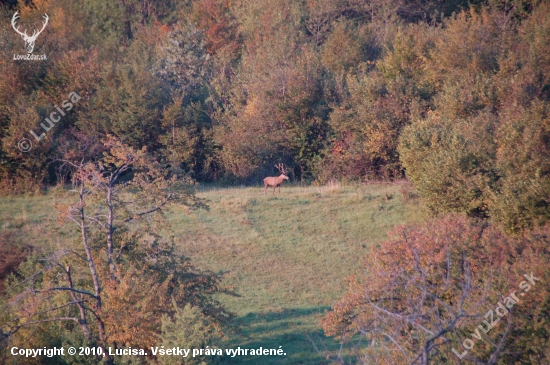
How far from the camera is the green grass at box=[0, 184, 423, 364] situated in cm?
1620

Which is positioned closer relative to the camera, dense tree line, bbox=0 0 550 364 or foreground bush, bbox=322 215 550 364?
foreground bush, bbox=322 215 550 364

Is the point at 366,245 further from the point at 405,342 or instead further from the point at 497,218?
the point at 405,342

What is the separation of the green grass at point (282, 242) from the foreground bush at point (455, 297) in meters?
2.51

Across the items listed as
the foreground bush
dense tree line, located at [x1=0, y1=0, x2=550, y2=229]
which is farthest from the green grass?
dense tree line, located at [x1=0, y1=0, x2=550, y2=229]

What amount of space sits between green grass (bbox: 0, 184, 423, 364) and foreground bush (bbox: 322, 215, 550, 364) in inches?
99.0

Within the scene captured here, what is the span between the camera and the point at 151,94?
34.9 m

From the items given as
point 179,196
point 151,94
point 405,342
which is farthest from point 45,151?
point 405,342

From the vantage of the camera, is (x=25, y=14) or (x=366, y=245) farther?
(x=25, y=14)

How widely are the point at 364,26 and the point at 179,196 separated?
34825mm

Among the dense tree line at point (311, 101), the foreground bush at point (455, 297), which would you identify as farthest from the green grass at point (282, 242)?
the dense tree line at point (311, 101)

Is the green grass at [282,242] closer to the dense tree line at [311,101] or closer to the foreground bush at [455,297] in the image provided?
the foreground bush at [455,297]

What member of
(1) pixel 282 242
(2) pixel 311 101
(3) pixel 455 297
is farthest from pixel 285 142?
(3) pixel 455 297

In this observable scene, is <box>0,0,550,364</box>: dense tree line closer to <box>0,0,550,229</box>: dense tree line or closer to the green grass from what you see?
<box>0,0,550,229</box>: dense tree line

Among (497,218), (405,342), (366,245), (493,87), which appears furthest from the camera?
(493,87)
